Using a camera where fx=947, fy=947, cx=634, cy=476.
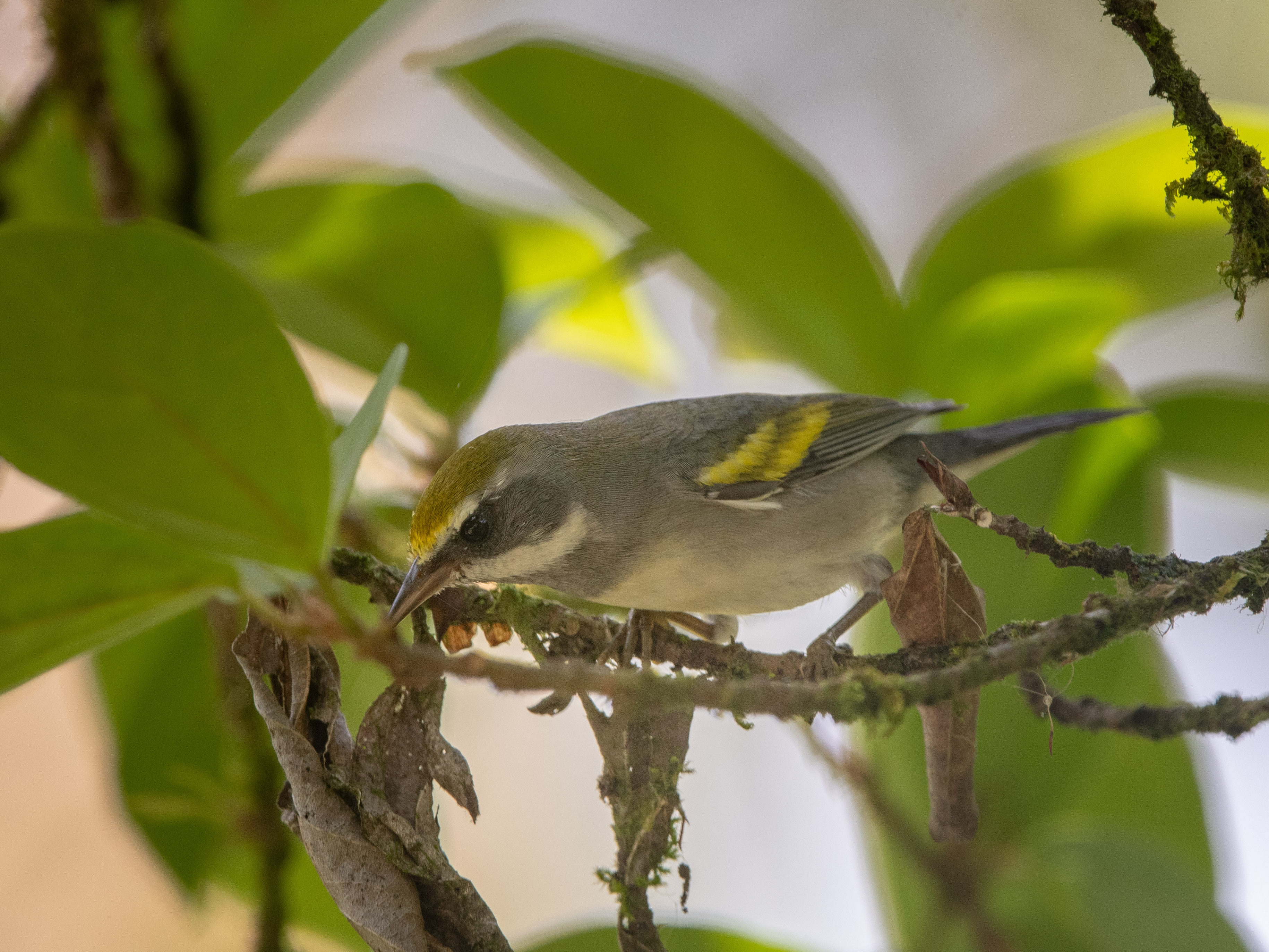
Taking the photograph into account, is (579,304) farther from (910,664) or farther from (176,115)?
(910,664)

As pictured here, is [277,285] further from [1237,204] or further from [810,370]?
[1237,204]

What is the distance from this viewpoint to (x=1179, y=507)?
1669 millimetres

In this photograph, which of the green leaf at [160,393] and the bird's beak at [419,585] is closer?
the green leaf at [160,393]

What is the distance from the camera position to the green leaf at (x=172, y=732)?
6.44ft

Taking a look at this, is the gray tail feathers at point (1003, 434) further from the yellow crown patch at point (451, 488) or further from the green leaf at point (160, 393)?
the green leaf at point (160, 393)

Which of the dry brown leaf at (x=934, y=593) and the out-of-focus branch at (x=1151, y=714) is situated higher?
the dry brown leaf at (x=934, y=593)

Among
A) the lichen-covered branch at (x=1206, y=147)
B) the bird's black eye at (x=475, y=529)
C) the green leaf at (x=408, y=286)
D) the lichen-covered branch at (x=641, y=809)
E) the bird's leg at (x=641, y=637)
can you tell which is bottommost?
the lichen-covered branch at (x=641, y=809)

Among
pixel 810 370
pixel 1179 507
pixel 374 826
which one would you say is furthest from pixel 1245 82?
pixel 374 826

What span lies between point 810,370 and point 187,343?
137 cm

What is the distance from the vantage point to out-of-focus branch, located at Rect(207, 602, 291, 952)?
161cm

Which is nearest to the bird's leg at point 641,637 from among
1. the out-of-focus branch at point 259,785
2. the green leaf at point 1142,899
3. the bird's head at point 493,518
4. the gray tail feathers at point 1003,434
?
the bird's head at point 493,518

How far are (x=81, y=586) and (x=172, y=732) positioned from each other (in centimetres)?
113

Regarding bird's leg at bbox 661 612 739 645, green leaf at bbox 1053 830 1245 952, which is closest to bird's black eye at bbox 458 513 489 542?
bird's leg at bbox 661 612 739 645

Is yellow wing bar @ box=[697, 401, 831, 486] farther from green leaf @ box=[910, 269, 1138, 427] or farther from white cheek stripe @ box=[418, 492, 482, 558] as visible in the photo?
white cheek stripe @ box=[418, 492, 482, 558]
